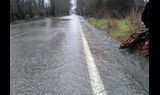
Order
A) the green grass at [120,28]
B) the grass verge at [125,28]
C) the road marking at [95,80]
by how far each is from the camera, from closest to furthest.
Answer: the road marking at [95,80] → the grass verge at [125,28] → the green grass at [120,28]

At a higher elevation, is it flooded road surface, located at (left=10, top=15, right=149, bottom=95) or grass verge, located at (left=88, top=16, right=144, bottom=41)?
grass verge, located at (left=88, top=16, right=144, bottom=41)

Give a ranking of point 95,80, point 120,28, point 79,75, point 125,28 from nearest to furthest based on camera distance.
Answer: point 95,80
point 79,75
point 125,28
point 120,28

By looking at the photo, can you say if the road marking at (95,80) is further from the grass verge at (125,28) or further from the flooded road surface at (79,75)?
the grass verge at (125,28)

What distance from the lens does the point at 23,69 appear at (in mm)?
6316

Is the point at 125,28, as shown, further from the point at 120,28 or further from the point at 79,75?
the point at 79,75

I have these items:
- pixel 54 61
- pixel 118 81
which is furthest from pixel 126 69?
pixel 54 61

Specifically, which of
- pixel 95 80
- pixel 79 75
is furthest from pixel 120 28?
pixel 95 80

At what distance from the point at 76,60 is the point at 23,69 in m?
1.71

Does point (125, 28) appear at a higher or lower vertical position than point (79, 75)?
higher

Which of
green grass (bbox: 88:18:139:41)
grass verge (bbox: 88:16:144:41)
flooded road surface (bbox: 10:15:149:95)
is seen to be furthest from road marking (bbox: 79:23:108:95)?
green grass (bbox: 88:18:139:41)

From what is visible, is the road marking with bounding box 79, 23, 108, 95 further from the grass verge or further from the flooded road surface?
the grass verge

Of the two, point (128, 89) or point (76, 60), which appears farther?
point (76, 60)

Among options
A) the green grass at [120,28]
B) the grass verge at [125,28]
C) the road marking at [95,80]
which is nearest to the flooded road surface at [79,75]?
the road marking at [95,80]
